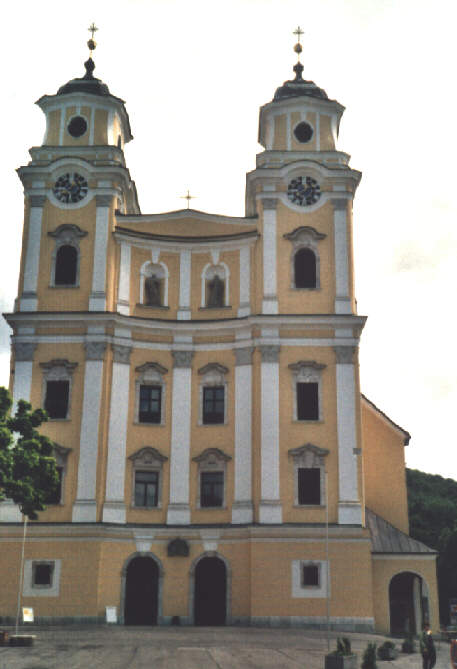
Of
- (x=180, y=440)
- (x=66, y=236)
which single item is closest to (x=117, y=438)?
(x=180, y=440)

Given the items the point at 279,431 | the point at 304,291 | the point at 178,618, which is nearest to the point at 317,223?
the point at 304,291

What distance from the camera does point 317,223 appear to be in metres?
41.2

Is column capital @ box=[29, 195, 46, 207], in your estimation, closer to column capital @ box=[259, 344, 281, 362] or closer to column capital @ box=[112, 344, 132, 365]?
column capital @ box=[112, 344, 132, 365]

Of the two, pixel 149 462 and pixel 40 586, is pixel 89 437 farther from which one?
pixel 40 586

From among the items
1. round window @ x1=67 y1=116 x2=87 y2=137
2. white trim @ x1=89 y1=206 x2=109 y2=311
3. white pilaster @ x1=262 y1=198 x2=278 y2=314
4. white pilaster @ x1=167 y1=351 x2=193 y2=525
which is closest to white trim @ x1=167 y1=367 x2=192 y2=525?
white pilaster @ x1=167 y1=351 x2=193 y2=525

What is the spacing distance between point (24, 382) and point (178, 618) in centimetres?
1246

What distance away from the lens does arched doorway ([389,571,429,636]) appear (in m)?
38.8

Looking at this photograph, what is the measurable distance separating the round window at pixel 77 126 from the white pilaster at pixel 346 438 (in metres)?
16.7

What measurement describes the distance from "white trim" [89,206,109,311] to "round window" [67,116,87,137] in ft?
14.6

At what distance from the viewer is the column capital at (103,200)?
4134 centimetres

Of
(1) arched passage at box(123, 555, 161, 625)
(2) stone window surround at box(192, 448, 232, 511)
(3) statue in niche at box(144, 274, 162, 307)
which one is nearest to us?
(1) arched passage at box(123, 555, 161, 625)

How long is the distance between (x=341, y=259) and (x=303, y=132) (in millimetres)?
7315

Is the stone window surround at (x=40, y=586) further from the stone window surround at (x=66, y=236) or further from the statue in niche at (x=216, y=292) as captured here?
the statue in niche at (x=216, y=292)

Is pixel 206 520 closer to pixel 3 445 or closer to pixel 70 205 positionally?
pixel 3 445
